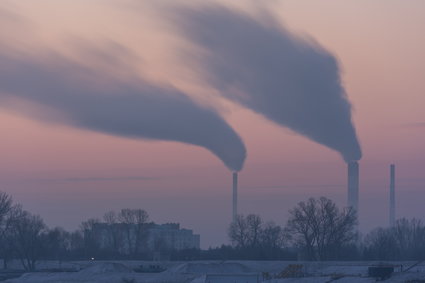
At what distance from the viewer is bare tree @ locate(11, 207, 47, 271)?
124994 millimetres

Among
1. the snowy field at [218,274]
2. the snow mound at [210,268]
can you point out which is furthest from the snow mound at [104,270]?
the snow mound at [210,268]

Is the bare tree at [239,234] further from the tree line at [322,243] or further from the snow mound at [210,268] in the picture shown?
the snow mound at [210,268]

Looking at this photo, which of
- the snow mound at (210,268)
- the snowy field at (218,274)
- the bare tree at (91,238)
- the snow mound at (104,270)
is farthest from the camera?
the bare tree at (91,238)

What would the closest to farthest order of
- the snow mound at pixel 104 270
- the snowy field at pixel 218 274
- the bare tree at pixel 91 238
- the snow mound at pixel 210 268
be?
the snowy field at pixel 218 274 → the snow mound at pixel 210 268 → the snow mound at pixel 104 270 → the bare tree at pixel 91 238

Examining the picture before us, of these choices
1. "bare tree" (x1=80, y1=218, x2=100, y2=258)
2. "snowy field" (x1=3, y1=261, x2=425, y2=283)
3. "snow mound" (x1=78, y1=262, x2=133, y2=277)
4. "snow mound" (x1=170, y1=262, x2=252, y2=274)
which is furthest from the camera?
"bare tree" (x1=80, y1=218, x2=100, y2=258)

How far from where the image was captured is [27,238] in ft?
446

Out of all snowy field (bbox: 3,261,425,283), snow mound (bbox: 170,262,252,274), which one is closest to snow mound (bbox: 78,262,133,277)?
snowy field (bbox: 3,261,425,283)

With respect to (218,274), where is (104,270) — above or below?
above

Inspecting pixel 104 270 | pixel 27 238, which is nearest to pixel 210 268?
pixel 104 270

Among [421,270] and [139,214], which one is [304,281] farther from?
[139,214]

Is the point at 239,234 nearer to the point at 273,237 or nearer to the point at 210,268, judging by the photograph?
the point at 273,237

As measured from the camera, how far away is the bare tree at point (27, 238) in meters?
125

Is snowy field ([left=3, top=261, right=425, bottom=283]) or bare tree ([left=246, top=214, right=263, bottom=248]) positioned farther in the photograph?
bare tree ([left=246, top=214, right=263, bottom=248])

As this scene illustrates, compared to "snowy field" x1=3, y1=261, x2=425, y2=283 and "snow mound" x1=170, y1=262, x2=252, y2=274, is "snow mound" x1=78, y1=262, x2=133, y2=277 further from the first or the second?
"snow mound" x1=170, y1=262, x2=252, y2=274
